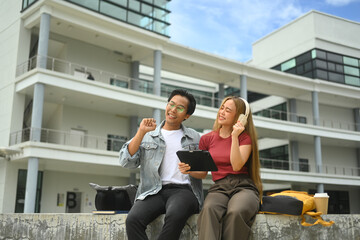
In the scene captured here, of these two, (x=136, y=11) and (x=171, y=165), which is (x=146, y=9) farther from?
(x=171, y=165)

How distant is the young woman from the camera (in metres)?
3.38

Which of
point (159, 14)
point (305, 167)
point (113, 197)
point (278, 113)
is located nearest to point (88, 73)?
point (159, 14)

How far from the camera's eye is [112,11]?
21.2 metres

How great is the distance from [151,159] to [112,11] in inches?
725

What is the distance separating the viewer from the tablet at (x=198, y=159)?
3.61 metres

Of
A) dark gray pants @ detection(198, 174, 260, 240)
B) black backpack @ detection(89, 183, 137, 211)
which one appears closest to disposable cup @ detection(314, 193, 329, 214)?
dark gray pants @ detection(198, 174, 260, 240)

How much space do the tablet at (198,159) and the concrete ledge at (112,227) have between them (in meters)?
0.50

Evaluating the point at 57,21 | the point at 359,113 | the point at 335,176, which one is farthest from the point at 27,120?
the point at 359,113

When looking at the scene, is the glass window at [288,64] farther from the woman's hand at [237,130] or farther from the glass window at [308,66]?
the woman's hand at [237,130]

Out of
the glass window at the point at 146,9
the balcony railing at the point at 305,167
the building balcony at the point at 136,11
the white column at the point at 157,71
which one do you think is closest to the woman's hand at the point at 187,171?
the building balcony at the point at 136,11

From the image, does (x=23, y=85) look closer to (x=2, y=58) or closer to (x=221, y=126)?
(x=2, y=58)

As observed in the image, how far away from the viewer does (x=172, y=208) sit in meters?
3.58

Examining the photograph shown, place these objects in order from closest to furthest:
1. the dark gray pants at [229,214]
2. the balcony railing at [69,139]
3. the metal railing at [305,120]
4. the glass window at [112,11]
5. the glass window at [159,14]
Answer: the dark gray pants at [229,214] → the balcony railing at [69,139] → the glass window at [112,11] → the glass window at [159,14] → the metal railing at [305,120]

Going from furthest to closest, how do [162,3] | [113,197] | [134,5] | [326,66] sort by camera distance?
[326,66], [162,3], [134,5], [113,197]
